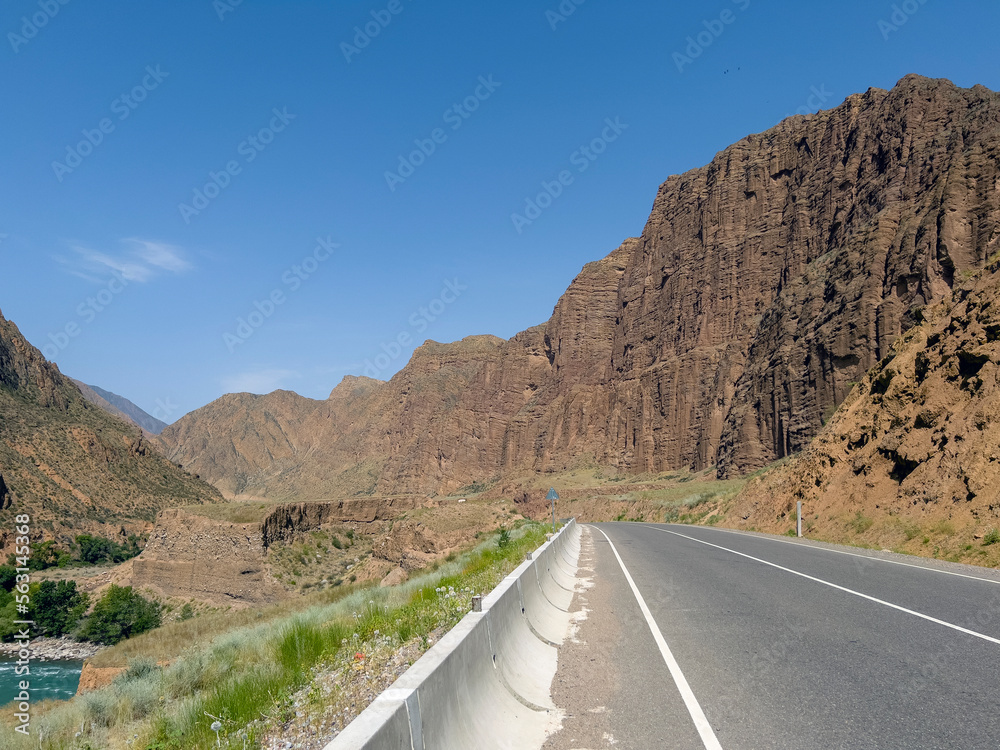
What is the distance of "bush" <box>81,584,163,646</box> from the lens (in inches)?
1478

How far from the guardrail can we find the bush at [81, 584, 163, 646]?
124 ft

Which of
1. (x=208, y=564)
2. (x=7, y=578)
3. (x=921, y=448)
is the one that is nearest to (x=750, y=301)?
(x=921, y=448)

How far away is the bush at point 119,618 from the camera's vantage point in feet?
123

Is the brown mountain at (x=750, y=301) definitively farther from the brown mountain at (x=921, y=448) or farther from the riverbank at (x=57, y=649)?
the riverbank at (x=57, y=649)

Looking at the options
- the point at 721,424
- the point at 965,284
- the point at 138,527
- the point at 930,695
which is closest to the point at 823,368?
the point at 721,424

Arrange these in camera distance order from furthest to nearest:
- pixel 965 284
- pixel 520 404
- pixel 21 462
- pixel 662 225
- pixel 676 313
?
pixel 520 404, pixel 662 225, pixel 676 313, pixel 21 462, pixel 965 284

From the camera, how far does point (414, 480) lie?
128375mm

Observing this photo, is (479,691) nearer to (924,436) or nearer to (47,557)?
(924,436)

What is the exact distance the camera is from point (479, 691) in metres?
4.48

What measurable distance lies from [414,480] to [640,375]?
181ft

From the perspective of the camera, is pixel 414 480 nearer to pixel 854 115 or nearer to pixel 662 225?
pixel 662 225

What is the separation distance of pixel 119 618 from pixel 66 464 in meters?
39.7

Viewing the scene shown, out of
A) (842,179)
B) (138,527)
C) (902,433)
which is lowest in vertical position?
(138,527)

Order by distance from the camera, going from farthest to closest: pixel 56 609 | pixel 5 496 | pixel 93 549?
pixel 93 549, pixel 5 496, pixel 56 609
